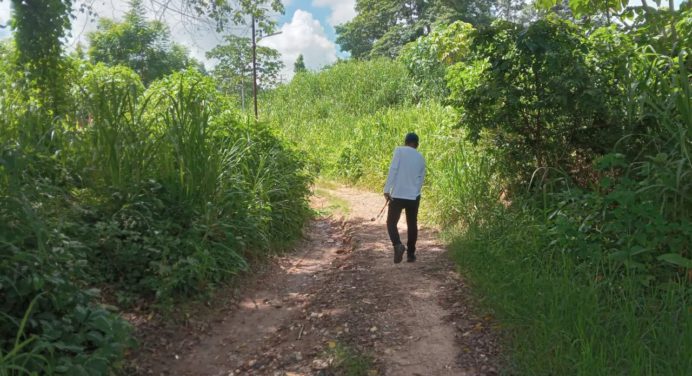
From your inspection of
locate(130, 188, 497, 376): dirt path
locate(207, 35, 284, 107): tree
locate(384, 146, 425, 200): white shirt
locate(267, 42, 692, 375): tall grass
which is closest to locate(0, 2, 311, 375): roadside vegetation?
locate(130, 188, 497, 376): dirt path

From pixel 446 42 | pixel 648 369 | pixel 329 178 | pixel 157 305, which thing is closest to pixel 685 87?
pixel 648 369

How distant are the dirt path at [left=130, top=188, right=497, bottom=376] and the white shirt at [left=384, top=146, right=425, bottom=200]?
83 cm

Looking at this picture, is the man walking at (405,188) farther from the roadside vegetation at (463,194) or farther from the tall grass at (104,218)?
the tall grass at (104,218)

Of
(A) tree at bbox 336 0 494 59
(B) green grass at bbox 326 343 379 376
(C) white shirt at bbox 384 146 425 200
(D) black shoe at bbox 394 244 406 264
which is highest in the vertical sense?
(A) tree at bbox 336 0 494 59

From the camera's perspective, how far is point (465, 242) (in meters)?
6.04

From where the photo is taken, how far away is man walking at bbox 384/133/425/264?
6020 mm

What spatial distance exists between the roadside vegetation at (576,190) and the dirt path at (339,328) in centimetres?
35

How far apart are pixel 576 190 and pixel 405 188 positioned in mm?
1798

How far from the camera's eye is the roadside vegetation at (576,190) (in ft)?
11.6

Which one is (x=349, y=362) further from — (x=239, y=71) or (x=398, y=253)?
(x=239, y=71)

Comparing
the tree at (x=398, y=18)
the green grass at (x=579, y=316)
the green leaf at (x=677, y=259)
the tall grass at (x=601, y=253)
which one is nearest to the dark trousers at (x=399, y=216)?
the tall grass at (x=601, y=253)

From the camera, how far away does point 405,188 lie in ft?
19.8

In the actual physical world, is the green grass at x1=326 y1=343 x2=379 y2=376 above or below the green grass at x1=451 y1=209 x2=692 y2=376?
below

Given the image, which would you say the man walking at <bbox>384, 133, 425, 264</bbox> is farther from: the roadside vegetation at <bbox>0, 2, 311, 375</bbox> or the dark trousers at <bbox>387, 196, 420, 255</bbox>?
the roadside vegetation at <bbox>0, 2, 311, 375</bbox>
